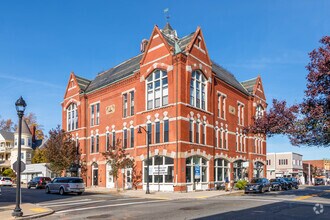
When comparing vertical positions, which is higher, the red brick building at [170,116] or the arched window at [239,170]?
the red brick building at [170,116]

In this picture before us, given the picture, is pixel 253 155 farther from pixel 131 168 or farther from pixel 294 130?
pixel 294 130

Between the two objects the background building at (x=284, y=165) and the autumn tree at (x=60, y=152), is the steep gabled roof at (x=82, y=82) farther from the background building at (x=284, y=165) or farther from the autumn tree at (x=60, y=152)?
the background building at (x=284, y=165)

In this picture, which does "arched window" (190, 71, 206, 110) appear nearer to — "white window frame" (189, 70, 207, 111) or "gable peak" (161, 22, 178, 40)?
"white window frame" (189, 70, 207, 111)

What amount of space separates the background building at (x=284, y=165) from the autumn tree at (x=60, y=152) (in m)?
56.2

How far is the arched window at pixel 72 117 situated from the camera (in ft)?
175

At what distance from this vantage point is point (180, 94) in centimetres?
3612

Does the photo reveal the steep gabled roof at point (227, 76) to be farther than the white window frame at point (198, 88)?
Yes

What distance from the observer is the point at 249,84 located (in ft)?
185

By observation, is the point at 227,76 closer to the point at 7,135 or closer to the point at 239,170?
the point at 239,170

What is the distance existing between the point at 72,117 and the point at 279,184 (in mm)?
30405

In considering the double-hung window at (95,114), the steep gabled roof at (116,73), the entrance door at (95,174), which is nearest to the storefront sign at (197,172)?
the steep gabled roof at (116,73)

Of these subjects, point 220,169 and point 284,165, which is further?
point 284,165

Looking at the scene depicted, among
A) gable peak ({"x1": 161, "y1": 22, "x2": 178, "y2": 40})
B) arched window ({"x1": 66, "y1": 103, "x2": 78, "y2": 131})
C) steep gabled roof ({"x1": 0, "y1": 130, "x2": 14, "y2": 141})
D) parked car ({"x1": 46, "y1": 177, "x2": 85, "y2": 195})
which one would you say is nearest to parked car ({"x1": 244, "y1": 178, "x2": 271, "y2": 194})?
parked car ({"x1": 46, "y1": 177, "x2": 85, "y2": 195})

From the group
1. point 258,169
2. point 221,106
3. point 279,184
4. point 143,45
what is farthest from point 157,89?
point 258,169
